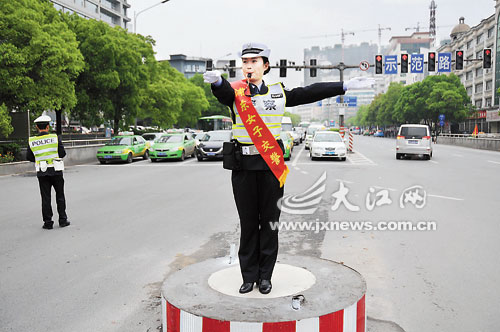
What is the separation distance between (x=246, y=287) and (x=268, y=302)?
326mm

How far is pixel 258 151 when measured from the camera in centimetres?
355

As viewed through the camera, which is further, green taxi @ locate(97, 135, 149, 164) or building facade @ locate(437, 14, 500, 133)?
building facade @ locate(437, 14, 500, 133)

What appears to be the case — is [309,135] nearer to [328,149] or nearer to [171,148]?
[328,149]

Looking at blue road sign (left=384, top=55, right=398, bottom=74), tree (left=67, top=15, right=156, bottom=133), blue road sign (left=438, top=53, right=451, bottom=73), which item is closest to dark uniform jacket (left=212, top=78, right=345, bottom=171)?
tree (left=67, top=15, right=156, bottom=133)

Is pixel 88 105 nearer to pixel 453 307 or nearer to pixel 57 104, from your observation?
pixel 57 104

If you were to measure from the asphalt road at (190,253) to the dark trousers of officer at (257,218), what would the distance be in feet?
2.96

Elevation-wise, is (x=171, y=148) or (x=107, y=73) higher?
(x=107, y=73)

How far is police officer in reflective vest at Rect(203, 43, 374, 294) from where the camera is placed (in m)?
3.56

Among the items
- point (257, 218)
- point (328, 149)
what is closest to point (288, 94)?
point (257, 218)

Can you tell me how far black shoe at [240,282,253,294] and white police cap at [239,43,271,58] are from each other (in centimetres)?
183

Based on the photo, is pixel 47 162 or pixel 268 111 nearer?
pixel 268 111

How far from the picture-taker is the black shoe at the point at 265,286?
3542 millimetres

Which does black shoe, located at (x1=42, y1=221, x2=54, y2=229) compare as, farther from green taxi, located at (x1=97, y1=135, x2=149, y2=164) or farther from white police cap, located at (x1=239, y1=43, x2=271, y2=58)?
green taxi, located at (x1=97, y1=135, x2=149, y2=164)

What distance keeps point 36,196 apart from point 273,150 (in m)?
9.12
